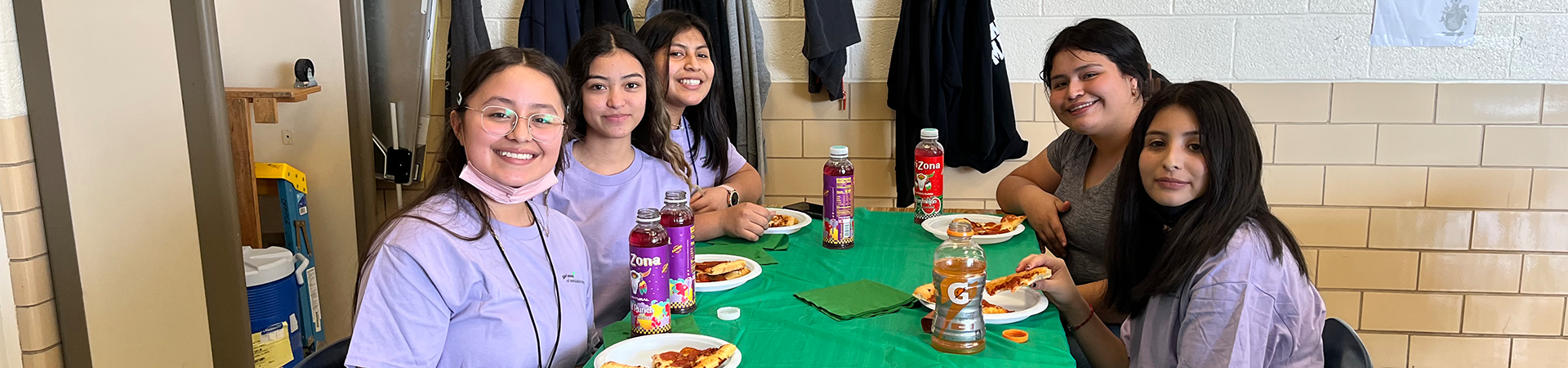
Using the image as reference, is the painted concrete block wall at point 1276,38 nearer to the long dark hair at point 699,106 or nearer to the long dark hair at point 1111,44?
the long dark hair at point 699,106

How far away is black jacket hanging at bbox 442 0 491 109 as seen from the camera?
3.45m

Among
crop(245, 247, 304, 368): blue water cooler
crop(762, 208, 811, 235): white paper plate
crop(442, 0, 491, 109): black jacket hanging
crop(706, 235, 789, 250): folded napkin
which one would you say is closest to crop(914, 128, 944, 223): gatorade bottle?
crop(762, 208, 811, 235): white paper plate

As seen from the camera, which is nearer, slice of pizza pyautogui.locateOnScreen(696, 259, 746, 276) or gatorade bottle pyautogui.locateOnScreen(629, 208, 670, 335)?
gatorade bottle pyautogui.locateOnScreen(629, 208, 670, 335)

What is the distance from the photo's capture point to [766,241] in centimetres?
224

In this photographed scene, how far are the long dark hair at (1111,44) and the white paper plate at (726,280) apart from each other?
2.94ft

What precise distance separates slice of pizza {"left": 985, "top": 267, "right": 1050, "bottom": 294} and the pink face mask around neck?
77 centimetres

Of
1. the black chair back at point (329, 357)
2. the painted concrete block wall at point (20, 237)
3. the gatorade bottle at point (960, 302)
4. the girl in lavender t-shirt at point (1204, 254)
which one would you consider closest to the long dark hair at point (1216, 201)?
the girl in lavender t-shirt at point (1204, 254)

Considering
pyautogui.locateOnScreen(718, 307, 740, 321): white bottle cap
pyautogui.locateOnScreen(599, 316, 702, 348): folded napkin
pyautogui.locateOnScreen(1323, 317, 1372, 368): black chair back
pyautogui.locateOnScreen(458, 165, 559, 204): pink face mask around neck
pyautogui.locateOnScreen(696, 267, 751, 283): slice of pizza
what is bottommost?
pyautogui.locateOnScreen(1323, 317, 1372, 368): black chair back

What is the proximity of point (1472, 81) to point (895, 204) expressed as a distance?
1.87 meters

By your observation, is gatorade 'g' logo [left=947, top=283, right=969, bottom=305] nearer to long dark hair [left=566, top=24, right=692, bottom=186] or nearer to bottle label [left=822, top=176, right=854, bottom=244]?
bottle label [left=822, top=176, right=854, bottom=244]

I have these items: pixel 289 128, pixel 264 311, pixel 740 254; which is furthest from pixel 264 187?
pixel 740 254

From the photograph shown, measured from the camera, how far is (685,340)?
59.7 inches

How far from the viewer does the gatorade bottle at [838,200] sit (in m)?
→ 2.09

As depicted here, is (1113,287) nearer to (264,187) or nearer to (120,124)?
(120,124)
